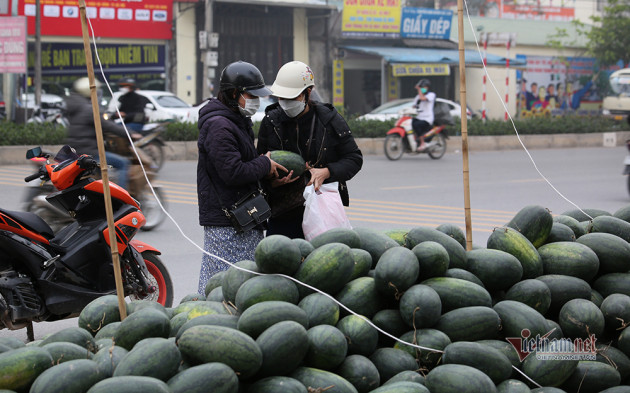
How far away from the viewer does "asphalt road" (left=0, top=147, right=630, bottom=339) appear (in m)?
9.03

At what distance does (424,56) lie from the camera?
101 feet

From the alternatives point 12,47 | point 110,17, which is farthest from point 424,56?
point 12,47

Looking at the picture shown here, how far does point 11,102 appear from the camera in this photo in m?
20.3

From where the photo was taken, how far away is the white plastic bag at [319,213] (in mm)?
4582

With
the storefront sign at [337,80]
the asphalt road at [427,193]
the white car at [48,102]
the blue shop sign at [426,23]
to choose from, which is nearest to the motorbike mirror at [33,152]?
the asphalt road at [427,193]

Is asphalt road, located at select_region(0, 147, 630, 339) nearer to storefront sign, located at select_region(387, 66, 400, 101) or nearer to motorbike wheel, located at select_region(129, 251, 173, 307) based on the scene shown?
motorbike wheel, located at select_region(129, 251, 173, 307)

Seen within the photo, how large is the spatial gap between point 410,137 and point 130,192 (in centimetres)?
956

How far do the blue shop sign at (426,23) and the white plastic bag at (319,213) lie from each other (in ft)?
91.1

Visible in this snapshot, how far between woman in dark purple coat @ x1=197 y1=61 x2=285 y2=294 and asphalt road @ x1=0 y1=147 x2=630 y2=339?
1.86 m

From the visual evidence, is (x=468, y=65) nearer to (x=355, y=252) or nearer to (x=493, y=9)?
(x=493, y=9)

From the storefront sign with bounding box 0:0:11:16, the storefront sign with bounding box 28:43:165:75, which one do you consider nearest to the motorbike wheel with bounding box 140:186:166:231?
the storefront sign with bounding box 0:0:11:16

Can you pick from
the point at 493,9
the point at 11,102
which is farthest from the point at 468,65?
the point at 11,102

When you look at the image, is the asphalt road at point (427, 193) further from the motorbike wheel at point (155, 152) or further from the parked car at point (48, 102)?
the parked car at point (48, 102)

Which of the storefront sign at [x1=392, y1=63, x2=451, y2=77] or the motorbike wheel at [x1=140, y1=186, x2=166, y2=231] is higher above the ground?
the storefront sign at [x1=392, y1=63, x2=451, y2=77]
